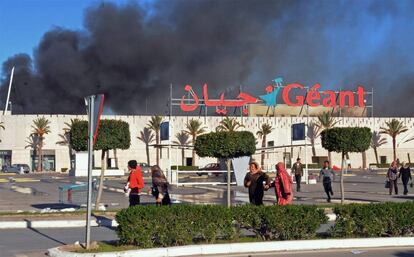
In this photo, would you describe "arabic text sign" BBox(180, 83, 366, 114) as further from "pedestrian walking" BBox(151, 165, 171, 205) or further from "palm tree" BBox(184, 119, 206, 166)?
"pedestrian walking" BBox(151, 165, 171, 205)

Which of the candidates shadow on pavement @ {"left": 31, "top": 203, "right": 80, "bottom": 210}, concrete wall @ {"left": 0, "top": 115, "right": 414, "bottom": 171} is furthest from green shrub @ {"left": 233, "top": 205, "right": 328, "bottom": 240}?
concrete wall @ {"left": 0, "top": 115, "right": 414, "bottom": 171}

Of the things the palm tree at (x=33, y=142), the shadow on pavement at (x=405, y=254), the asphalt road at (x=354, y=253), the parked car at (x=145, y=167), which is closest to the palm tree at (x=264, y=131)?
the parked car at (x=145, y=167)

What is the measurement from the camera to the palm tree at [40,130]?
74.1 meters

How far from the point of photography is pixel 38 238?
13891 mm

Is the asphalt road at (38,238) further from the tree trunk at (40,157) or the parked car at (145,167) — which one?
the tree trunk at (40,157)

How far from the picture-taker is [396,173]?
27.6m

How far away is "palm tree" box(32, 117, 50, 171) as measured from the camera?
243 feet

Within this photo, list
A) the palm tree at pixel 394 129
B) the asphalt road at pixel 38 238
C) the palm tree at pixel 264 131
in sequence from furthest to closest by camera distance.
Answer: the palm tree at pixel 394 129, the palm tree at pixel 264 131, the asphalt road at pixel 38 238

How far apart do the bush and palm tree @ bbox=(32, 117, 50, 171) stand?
64626 millimetres

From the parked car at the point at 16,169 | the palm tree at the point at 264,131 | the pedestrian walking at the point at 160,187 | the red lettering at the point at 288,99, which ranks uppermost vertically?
the red lettering at the point at 288,99

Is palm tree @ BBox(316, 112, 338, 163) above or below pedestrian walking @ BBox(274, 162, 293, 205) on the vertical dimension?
above

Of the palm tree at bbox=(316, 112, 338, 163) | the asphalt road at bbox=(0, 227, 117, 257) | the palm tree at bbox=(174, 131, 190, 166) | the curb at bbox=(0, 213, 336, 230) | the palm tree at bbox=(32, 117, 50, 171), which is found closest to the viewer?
the asphalt road at bbox=(0, 227, 117, 257)

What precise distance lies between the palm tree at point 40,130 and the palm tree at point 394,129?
129 ft

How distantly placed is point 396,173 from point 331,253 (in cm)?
1725
